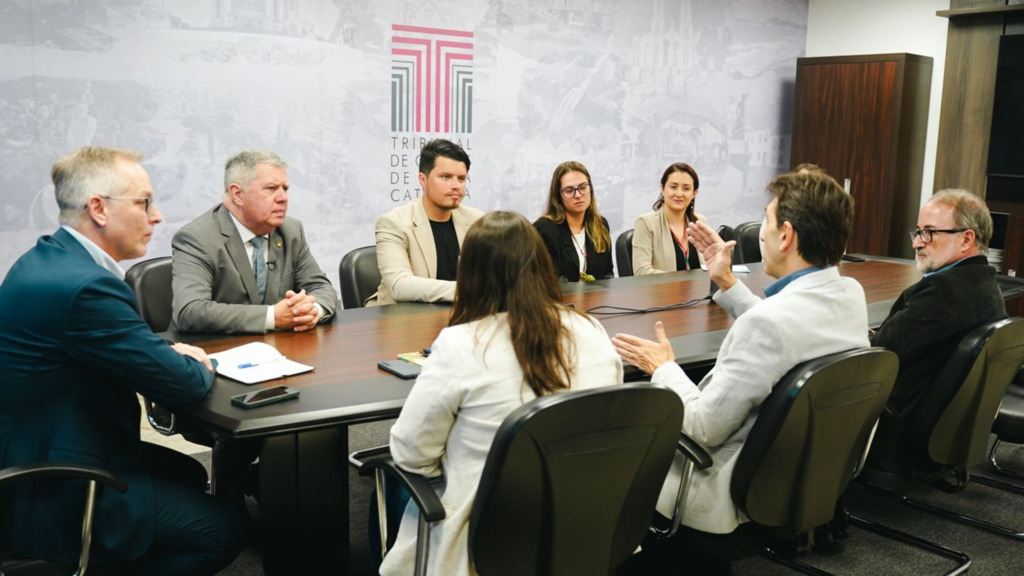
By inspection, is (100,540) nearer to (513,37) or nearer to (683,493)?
(683,493)

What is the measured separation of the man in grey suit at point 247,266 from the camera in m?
2.89

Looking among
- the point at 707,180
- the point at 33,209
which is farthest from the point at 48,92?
the point at 707,180

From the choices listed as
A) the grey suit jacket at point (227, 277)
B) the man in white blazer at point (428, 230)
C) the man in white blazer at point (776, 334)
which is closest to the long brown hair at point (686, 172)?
the man in white blazer at point (428, 230)

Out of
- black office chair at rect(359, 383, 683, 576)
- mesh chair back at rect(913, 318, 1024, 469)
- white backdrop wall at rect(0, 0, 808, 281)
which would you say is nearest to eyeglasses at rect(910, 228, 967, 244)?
mesh chair back at rect(913, 318, 1024, 469)

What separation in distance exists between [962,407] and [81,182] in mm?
2536

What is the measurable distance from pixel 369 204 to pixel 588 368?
4.36 meters

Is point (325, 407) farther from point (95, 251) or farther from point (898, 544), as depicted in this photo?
point (898, 544)

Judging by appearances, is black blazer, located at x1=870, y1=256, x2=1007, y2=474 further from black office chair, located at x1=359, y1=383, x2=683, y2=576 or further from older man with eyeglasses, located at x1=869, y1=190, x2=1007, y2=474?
black office chair, located at x1=359, y1=383, x2=683, y2=576

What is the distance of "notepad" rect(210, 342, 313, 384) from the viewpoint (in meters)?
2.38

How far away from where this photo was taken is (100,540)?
2.05 meters

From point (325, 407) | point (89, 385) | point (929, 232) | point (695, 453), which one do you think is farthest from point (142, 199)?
point (929, 232)

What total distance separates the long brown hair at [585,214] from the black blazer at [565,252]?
0.10 ft

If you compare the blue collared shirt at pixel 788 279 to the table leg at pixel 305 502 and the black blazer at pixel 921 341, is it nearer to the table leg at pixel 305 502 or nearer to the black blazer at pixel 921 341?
the black blazer at pixel 921 341

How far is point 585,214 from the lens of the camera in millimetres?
4785
